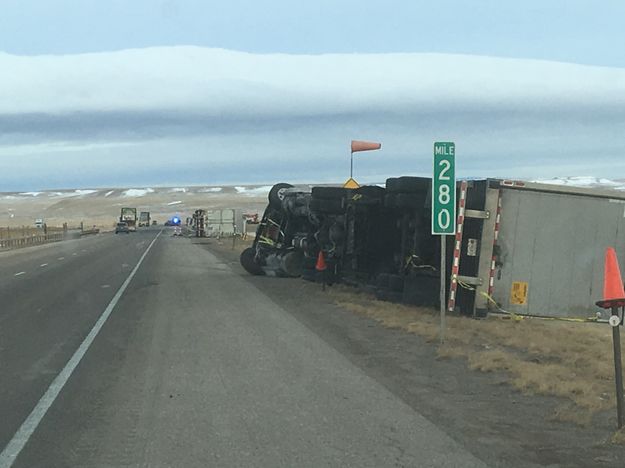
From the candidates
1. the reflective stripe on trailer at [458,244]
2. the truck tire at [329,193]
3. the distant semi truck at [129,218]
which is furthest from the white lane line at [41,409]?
the distant semi truck at [129,218]

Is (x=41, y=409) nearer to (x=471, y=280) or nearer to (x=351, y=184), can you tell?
(x=471, y=280)

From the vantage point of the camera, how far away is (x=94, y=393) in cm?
777

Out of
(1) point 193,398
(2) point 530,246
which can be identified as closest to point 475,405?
(1) point 193,398

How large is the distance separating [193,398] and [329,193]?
10.7m

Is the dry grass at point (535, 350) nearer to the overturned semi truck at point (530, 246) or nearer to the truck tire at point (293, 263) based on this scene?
the overturned semi truck at point (530, 246)

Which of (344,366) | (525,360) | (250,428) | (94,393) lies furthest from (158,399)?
(525,360)

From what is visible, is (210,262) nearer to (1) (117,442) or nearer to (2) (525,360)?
(2) (525,360)

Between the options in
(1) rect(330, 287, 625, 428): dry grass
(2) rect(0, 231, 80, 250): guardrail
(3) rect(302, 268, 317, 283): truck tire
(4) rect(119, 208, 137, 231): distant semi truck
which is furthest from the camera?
(4) rect(119, 208, 137, 231): distant semi truck

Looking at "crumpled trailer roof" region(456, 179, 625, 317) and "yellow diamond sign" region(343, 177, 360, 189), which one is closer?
"crumpled trailer roof" region(456, 179, 625, 317)

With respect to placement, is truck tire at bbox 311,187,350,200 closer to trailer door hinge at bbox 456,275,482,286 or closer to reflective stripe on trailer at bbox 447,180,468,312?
reflective stripe on trailer at bbox 447,180,468,312

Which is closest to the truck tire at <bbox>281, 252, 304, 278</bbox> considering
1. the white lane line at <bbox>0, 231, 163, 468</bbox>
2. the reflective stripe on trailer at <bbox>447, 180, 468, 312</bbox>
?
the reflective stripe on trailer at <bbox>447, 180, 468, 312</bbox>

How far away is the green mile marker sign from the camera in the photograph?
1046 centimetres

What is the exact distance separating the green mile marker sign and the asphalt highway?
2.41 meters

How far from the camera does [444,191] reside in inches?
418
